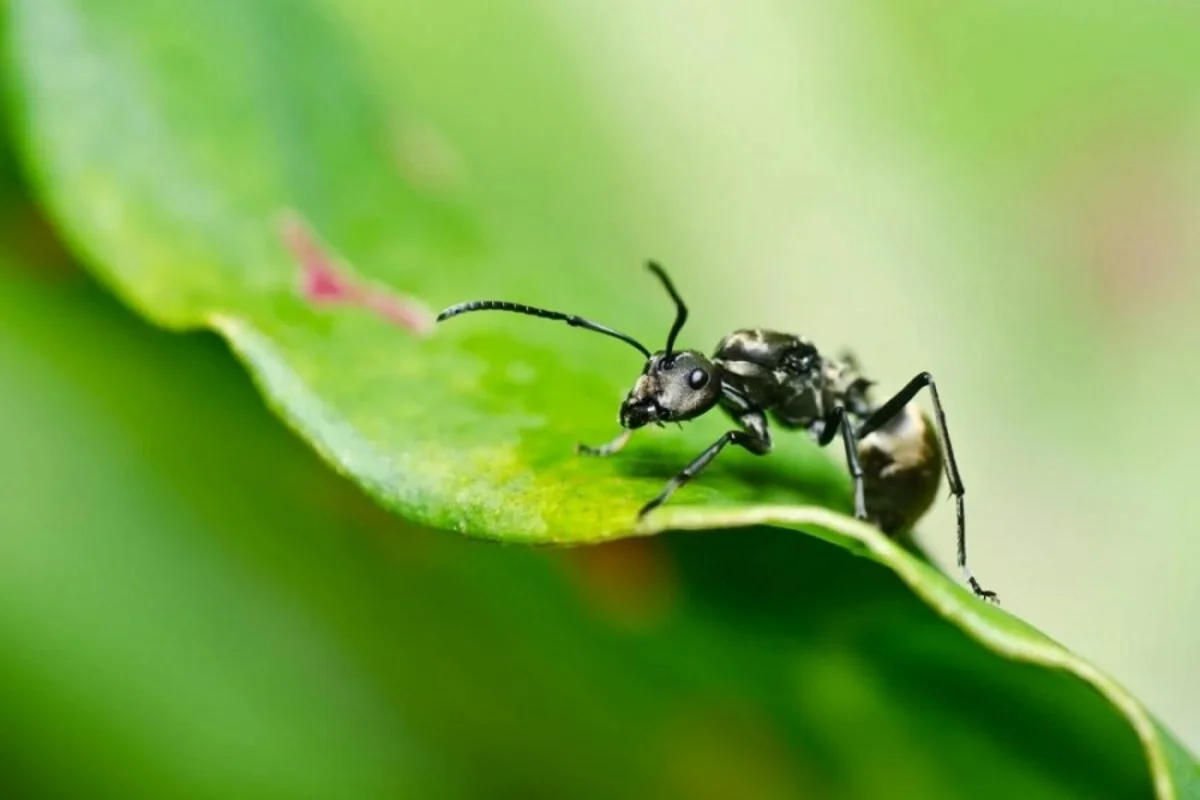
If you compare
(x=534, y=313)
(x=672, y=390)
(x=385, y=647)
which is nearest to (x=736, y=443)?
(x=672, y=390)

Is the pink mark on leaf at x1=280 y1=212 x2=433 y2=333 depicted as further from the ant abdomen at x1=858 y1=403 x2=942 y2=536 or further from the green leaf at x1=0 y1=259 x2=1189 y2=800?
the ant abdomen at x1=858 y1=403 x2=942 y2=536

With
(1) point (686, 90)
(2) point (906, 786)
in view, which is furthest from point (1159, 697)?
(1) point (686, 90)

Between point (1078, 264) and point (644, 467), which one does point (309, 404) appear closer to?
point (644, 467)

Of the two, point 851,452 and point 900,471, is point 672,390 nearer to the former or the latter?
point 851,452

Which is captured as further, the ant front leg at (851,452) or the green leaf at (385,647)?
the ant front leg at (851,452)

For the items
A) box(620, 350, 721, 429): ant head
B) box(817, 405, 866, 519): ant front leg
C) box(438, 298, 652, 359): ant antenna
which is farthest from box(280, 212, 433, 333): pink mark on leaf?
box(817, 405, 866, 519): ant front leg

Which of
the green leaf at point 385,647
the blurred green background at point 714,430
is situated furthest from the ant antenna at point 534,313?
the green leaf at point 385,647

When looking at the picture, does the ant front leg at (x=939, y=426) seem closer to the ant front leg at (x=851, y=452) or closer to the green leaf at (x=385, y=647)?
the ant front leg at (x=851, y=452)
